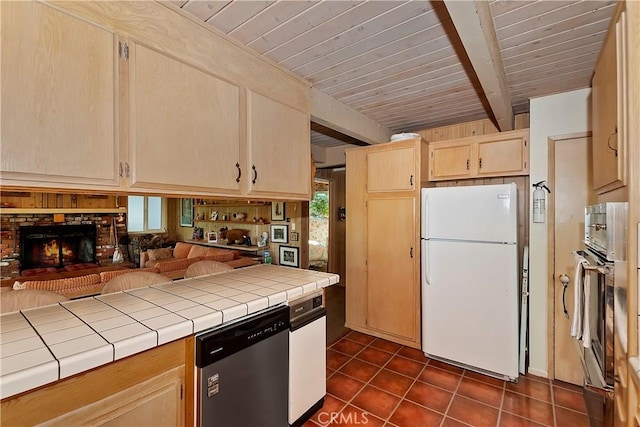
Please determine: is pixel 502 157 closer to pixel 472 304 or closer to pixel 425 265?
pixel 425 265

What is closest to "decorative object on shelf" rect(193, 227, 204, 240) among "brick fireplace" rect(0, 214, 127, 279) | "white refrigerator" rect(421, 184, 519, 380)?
"brick fireplace" rect(0, 214, 127, 279)

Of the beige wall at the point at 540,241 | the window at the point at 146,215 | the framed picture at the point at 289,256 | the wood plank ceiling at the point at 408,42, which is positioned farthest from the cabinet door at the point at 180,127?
the window at the point at 146,215

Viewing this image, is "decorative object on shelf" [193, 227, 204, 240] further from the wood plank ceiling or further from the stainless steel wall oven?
the stainless steel wall oven

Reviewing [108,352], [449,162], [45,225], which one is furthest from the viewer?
[45,225]

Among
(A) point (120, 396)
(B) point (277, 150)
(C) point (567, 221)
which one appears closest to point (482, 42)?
(B) point (277, 150)

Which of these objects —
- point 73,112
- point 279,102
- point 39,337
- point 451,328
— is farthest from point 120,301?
point 451,328

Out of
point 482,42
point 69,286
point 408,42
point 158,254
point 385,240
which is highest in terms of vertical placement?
point 408,42

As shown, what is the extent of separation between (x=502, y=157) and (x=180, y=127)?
106 inches

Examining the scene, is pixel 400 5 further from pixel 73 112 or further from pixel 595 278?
pixel 595 278

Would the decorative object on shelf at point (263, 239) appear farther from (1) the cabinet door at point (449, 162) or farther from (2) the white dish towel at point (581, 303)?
(2) the white dish towel at point (581, 303)

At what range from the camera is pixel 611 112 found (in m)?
1.32

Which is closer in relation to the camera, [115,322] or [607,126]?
[115,322]

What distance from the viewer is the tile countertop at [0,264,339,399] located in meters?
0.88

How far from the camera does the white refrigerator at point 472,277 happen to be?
7.68 feet
